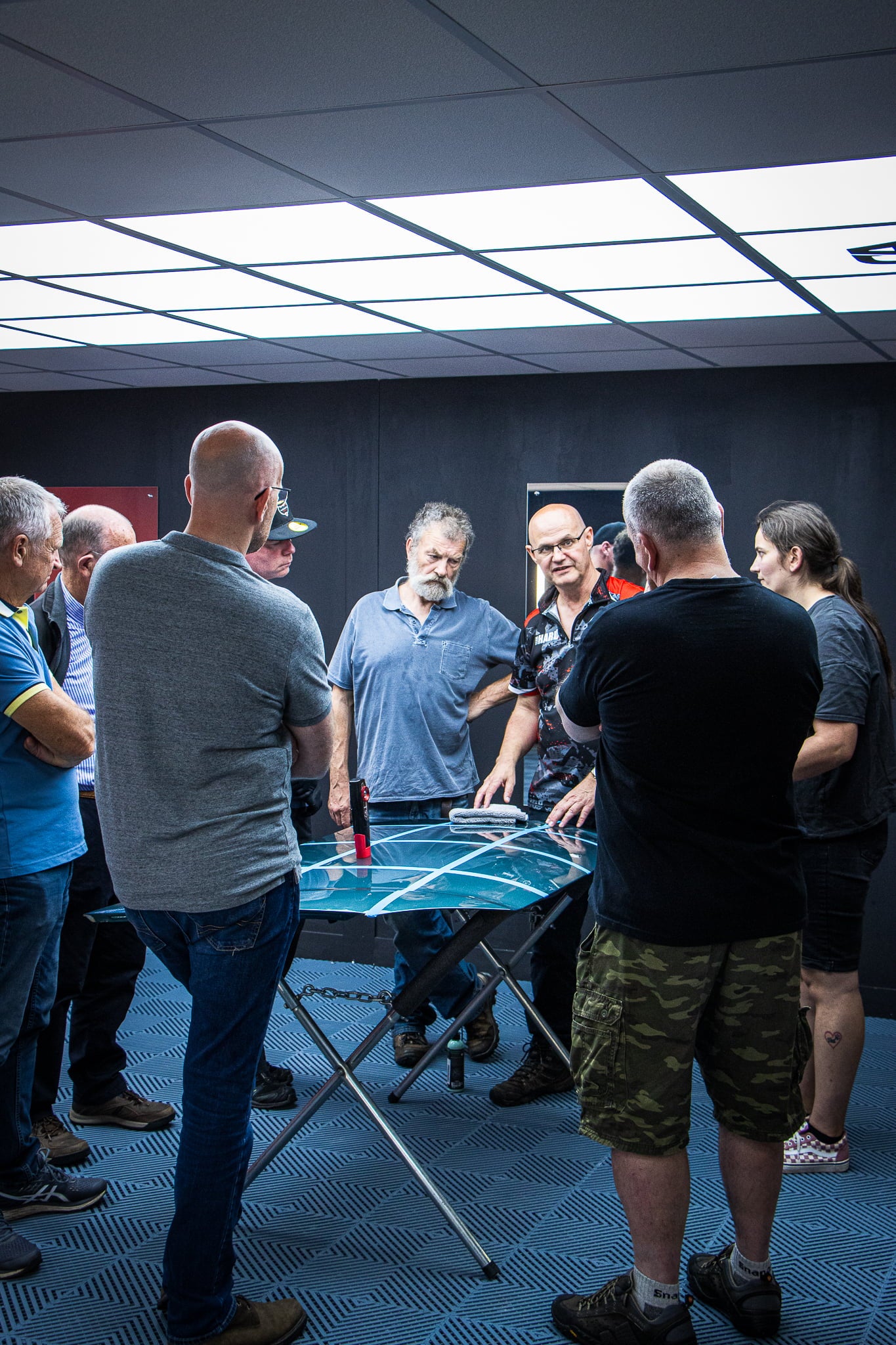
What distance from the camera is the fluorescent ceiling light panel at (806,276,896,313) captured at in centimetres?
372

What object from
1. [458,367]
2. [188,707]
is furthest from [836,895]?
[458,367]

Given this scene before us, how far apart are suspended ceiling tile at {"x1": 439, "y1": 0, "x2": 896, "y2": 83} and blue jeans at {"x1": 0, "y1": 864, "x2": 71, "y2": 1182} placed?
2129mm

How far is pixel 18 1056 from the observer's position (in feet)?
9.80

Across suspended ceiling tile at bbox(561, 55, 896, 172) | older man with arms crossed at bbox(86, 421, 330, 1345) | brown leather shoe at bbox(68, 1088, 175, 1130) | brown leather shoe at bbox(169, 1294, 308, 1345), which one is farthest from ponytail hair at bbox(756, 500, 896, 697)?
brown leather shoe at bbox(68, 1088, 175, 1130)

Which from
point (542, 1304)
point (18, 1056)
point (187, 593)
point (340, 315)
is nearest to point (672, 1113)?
point (542, 1304)

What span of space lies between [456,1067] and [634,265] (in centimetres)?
277

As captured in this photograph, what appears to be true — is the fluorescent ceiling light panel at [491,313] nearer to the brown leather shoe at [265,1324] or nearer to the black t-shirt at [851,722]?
the black t-shirt at [851,722]

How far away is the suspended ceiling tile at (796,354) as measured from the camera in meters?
4.79

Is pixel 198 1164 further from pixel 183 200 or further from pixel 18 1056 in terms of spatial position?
pixel 183 200

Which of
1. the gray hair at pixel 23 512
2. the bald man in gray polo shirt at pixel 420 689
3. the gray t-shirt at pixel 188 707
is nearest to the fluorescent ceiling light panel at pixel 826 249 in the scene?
the bald man in gray polo shirt at pixel 420 689

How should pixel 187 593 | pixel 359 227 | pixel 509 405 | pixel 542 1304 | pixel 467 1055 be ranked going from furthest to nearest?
pixel 509 405, pixel 467 1055, pixel 359 227, pixel 542 1304, pixel 187 593

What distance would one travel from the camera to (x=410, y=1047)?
14.3ft

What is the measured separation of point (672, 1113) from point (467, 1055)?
2125 millimetres

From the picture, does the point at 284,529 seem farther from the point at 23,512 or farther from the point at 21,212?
the point at 21,212
